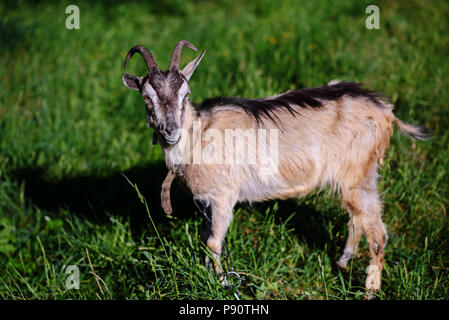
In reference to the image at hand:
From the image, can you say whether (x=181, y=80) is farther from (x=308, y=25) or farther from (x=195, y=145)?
(x=308, y=25)

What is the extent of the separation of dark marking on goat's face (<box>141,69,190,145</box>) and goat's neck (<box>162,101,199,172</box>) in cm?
20

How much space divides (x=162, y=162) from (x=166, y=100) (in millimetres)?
1586

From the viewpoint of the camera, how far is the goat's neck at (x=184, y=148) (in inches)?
125

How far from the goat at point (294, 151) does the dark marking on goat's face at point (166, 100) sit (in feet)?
0.74

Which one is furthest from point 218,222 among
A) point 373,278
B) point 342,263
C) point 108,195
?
point 108,195

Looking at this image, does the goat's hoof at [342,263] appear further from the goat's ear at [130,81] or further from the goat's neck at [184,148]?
the goat's ear at [130,81]

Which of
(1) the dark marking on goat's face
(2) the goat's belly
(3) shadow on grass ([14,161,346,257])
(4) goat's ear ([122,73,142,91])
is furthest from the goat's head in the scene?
(3) shadow on grass ([14,161,346,257])

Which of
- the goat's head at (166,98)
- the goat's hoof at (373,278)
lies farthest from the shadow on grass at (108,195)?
the goat's hoof at (373,278)

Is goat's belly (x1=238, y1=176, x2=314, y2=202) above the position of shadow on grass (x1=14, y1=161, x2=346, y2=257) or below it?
above

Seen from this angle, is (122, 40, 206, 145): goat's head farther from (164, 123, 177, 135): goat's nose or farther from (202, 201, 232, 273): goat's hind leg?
(202, 201, 232, 273): goat's hind leg

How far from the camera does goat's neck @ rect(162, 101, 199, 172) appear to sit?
317 centimetres

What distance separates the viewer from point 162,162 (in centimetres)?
438

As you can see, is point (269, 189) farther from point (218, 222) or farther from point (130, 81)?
point (130, 81)
